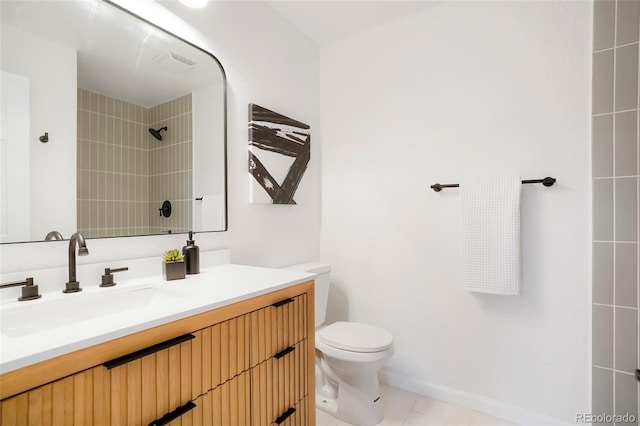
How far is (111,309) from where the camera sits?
105 cm

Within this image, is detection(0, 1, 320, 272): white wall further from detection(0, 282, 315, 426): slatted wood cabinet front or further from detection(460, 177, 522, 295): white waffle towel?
detection(460, 177, 522, 295): white waffle towel

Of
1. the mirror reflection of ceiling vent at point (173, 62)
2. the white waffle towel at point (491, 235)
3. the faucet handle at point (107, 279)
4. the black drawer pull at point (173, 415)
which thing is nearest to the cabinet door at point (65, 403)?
the black drawer pull at point (173, 415)

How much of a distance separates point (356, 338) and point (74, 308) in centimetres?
124

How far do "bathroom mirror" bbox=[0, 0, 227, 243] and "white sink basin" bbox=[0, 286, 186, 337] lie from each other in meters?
0.26

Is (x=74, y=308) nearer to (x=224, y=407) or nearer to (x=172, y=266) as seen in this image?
(x=172, y=266)

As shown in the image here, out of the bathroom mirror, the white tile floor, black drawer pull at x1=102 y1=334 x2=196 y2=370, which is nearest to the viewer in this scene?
black drawer pull at x1=102 y1=334 x2=196 y2=370

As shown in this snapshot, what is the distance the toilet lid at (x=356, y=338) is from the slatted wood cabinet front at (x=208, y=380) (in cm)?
36

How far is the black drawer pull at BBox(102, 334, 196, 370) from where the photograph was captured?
0.69 metres

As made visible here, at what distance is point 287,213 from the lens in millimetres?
2088

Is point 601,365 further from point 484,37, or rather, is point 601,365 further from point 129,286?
point 129,286

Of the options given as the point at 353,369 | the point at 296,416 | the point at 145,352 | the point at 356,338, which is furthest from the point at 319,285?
the point at 145,352

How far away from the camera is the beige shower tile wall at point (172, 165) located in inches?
54.6

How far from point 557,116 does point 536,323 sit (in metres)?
1.08

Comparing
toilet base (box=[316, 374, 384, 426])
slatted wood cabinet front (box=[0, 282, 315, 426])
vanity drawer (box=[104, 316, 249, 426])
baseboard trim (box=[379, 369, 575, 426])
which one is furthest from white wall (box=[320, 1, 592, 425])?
vanity drawer (box=[104, 316, 249, 426])
